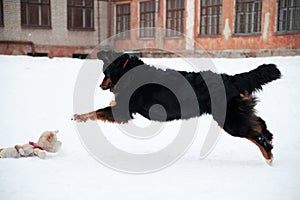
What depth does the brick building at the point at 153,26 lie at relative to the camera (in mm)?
13688

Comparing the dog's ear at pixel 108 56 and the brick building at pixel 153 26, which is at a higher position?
the brick building at pixel 153 26

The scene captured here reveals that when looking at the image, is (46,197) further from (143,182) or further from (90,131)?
(90,131)

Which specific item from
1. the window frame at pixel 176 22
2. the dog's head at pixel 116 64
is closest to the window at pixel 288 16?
the window frame at pixel 176 22

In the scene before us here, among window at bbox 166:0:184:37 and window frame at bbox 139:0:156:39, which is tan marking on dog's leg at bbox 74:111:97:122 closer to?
window at bbox 166:0:184:37

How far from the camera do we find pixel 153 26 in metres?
18.0

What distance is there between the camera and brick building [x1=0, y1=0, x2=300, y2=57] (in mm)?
13688

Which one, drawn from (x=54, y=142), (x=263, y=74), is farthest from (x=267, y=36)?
(x=54, y=142)

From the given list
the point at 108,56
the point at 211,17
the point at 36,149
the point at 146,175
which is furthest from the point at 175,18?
the point at 146,175

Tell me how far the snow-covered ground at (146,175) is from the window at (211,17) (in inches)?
380

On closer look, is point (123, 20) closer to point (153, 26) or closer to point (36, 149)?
point (153, 26)

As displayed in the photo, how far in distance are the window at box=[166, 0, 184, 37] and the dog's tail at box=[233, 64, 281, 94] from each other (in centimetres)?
1322

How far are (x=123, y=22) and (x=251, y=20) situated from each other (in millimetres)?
8057

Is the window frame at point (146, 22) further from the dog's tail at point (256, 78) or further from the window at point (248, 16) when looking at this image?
the dog's tail at point (256, 78)

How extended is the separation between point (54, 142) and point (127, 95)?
1030 mm
